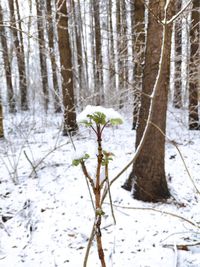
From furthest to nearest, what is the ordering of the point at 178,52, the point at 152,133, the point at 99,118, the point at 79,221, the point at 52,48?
the point at 178,52 < the point at 52,48 < the point at 152,133 < the point at 79,221 < the point at 99,118

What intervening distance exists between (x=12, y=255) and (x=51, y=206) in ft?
3.02

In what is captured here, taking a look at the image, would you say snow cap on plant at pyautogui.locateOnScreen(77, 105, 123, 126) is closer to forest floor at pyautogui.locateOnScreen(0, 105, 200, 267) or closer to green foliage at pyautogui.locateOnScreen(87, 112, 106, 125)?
green foliage at pyautogui.locateOnScreen(87, 112, 106, 125)

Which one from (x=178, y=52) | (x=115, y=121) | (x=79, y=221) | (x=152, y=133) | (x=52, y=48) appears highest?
(x=178, y=52)

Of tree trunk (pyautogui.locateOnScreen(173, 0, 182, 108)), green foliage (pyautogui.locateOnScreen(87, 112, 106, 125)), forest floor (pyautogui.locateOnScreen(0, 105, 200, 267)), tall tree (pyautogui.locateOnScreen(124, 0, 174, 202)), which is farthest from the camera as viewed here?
tree trunk (pyautogui.locateOnScreen(173, 0, 182, 108))

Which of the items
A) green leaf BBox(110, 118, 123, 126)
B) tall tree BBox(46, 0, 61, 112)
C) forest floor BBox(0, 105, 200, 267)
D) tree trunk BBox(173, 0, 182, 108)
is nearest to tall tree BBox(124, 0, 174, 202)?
forest floor BBox(0, 105, 200, 267)

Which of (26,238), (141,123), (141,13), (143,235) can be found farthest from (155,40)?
(141,13)

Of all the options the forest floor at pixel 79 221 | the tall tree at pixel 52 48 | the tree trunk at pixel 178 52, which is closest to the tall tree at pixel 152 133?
the forest floor at pixel 79 221

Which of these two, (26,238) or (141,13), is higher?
(141,13)

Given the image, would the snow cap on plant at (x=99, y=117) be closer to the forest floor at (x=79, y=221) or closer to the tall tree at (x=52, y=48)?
the forest floor at (x=79, y=221)

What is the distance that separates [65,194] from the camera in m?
4.12

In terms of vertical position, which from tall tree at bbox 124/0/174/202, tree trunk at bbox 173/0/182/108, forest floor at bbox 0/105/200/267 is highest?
tree trunk at bbox 173/0/182/108

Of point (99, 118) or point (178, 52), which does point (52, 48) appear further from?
point (178, 52)

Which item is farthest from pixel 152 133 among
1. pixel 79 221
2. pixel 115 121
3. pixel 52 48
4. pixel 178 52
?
pixel 178 52

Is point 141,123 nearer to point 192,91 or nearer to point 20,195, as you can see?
point 20,195
